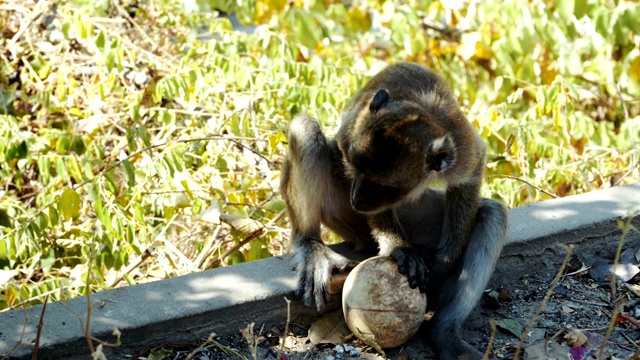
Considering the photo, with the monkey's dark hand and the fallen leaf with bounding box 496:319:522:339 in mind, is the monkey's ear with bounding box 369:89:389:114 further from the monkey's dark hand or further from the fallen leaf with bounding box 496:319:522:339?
the fallen leaf with bounding box 496:319:522:339

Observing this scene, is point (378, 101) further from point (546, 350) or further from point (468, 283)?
point (546, 350)

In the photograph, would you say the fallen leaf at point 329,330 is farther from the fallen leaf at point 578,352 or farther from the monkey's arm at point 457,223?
the fallen leaf at point 578,352

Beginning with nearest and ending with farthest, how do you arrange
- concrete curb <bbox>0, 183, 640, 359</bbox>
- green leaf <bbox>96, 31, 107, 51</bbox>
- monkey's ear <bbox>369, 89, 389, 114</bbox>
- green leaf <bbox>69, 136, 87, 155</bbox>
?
concrete curb <bbox>0, 183, 640, 359</bbox> < monkey's ear <bbox>369, 89, 389, 114</bbox> < green leaf <bbox>69, 136, 87, 155</bbox> < green leaf <bbox>96, 31, 107, 51</bbox>

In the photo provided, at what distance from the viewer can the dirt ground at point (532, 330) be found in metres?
3.90

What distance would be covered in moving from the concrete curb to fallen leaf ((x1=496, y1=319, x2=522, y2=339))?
415mm

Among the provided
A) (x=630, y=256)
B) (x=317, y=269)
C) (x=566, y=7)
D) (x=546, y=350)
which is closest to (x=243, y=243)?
(x=317, y=269)

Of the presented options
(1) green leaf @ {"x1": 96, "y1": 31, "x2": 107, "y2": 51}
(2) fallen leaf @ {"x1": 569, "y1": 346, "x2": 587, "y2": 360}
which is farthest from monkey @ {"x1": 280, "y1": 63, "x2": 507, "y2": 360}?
(1) green leaf @ {"x1": 96, "y1": 31, "x2": 107, "y2": 51}

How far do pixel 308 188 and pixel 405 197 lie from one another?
513 mm

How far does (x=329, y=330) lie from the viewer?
4.05 meters

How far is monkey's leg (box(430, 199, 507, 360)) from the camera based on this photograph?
13.0 feet

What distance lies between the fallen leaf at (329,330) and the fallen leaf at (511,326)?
0.78m

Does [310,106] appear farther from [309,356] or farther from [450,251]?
[309,356]

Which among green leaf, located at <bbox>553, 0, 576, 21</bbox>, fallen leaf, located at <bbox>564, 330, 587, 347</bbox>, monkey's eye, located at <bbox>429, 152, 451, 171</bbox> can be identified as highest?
monkey's eye, located at <bbox>429, 152, 451, 171</bbox>

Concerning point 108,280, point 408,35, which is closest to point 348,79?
point 408,35
